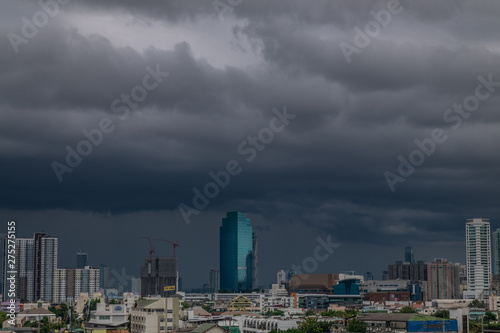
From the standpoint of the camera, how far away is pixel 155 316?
128 metres

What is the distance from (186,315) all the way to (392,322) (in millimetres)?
64879

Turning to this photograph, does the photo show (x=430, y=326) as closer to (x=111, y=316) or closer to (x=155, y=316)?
(x=155, y=316)

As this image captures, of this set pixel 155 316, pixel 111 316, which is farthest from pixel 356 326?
pixel 111 316

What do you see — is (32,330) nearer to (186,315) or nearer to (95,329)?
(95,329)

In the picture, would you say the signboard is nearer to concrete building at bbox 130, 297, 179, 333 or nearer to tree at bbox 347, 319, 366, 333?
tree at bbox 347, 319, 366, 333

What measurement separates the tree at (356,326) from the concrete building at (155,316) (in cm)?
3090

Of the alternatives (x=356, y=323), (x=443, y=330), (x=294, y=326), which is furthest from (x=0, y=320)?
(x=443, y=330)

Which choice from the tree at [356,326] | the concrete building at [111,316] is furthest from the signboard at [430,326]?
the concrete building at [111,316]

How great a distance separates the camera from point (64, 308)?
192 meters

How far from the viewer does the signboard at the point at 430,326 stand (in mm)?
119062

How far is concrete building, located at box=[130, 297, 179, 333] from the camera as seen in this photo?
416ft

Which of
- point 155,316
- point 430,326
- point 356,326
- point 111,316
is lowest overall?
point 356,326

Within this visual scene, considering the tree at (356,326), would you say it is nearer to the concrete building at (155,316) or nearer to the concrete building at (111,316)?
the concrete building at (155,316)

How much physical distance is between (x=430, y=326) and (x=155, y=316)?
45773 mm
